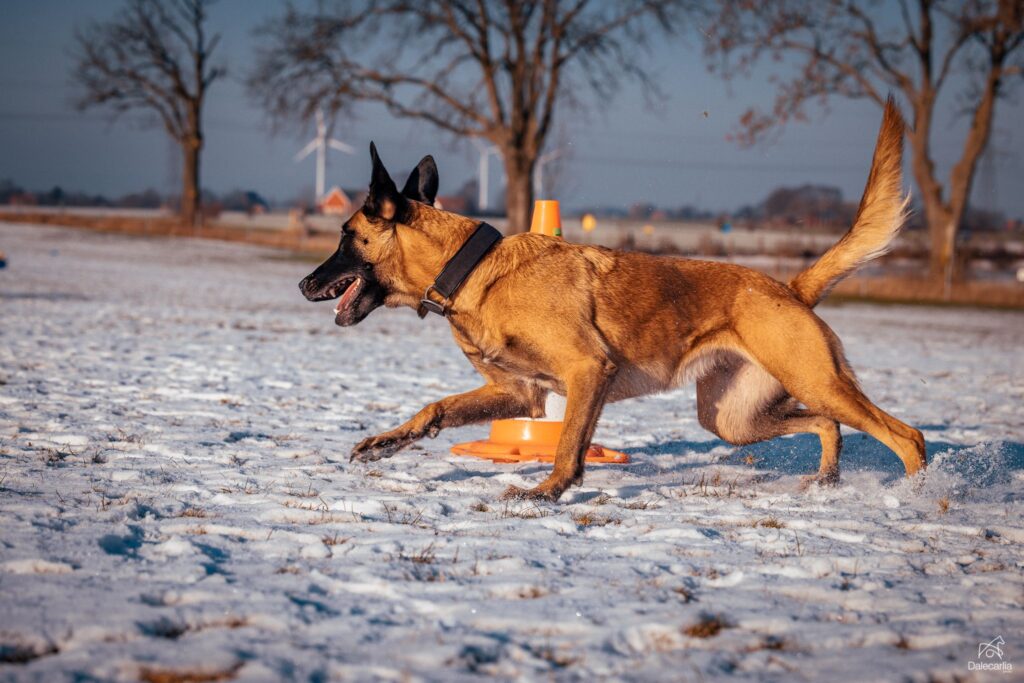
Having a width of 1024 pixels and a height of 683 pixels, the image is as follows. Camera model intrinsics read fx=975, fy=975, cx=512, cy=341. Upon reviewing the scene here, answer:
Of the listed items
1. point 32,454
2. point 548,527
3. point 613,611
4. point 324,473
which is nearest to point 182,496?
point 324,473

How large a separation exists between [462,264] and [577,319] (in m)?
0.71

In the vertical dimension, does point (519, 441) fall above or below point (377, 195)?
below

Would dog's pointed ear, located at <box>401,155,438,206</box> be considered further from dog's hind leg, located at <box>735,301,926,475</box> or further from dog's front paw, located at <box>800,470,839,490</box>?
dog's front paw, located at <box>800,470,839,490</box>

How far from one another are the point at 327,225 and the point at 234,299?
52.6 m

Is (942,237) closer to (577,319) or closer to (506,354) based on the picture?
(577,319)

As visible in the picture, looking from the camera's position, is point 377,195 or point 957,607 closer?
point 957,607

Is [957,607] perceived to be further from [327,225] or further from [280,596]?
[327,225]

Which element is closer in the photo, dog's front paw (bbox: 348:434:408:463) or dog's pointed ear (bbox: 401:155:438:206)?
dog's front paw (bbox: 348:434:408:463)

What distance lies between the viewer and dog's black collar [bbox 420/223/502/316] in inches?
214

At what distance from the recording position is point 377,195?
551cm

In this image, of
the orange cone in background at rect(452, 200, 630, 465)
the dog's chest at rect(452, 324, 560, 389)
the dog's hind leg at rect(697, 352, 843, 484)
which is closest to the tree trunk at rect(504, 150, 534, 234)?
the orange cone in background at rect(452, 200, 630, 465)

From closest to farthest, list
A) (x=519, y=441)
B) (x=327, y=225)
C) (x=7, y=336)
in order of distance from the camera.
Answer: (x=519, y=441) → (x=7, y=336) → (x=327, y=225)

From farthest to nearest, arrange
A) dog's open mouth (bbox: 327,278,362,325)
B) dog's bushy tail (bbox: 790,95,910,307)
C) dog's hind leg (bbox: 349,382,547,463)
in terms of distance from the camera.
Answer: dog's bushy tail (bbox: 790,95,910,307) → dog's open mouth (bbox: 327,278,362,325) → dog's hind leg (bbox: 349,382,547,463)

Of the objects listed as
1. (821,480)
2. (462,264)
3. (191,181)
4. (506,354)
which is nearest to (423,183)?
(462,264)
